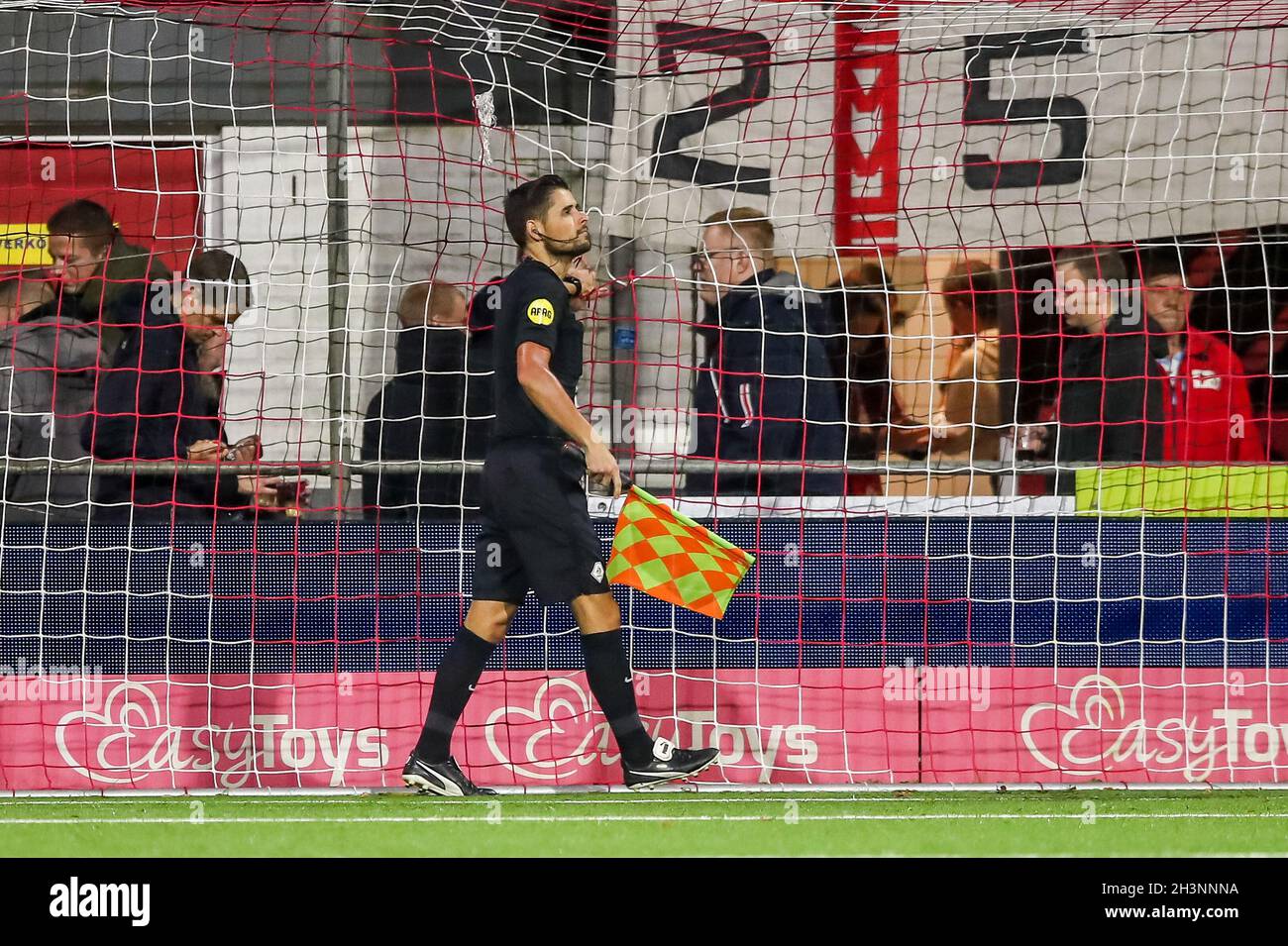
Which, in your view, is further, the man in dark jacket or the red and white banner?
the man in dark jacket

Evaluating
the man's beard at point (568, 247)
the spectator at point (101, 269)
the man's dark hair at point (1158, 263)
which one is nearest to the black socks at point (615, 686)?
the man's beard at point (568, 247)

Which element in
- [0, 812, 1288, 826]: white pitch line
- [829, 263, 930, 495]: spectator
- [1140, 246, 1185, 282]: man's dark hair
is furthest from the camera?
[1140, 246, 1185, 282]: man's dark hair

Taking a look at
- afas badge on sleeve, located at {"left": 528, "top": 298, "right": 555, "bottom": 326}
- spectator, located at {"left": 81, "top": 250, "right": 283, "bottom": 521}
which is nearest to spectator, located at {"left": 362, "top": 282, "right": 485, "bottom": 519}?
spectator, located at {"left": 81, "top": 250, "right": 283, "bottom": 521}

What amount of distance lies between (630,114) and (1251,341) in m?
2.80

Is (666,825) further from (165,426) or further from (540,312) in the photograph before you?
(165,426)

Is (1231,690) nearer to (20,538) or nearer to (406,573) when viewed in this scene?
(406,573)

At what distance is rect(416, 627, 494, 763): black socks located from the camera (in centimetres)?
517

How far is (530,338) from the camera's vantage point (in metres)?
5.00

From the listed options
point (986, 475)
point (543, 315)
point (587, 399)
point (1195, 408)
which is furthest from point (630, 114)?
point (1195, 408)

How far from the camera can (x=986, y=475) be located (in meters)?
6.12

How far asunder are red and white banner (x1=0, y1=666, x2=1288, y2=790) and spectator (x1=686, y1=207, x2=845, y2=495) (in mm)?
797

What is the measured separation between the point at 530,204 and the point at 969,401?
7.14 ft

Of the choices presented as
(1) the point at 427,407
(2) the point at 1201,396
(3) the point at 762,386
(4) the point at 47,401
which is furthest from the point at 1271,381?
(4) the point at 47,401

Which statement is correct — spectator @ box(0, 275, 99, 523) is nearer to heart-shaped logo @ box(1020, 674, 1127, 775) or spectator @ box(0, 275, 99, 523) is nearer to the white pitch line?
the white pitch line
